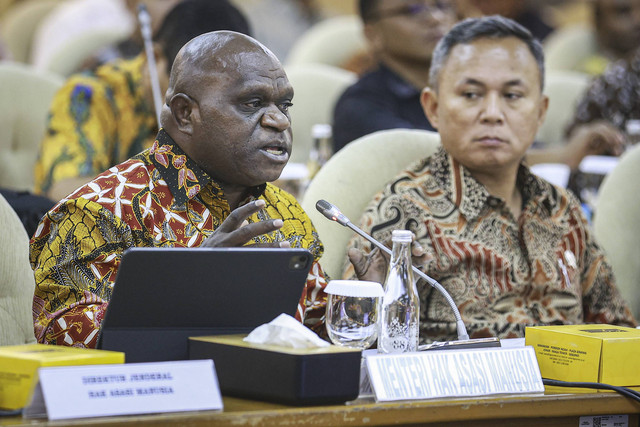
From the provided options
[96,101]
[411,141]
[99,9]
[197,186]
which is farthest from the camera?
[99,9]

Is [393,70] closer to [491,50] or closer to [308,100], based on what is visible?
[308,100]

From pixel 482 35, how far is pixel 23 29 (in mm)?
3891

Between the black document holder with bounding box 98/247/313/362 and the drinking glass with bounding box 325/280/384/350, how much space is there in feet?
0.27

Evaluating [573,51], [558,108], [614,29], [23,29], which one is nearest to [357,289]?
[558,108]

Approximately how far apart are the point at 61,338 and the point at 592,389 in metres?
0.71

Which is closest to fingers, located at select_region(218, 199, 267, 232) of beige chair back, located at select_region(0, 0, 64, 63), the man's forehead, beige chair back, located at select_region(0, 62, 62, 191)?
the man's forehead

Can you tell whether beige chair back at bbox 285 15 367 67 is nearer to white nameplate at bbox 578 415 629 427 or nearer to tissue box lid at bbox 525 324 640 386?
tissue box lid at bbox 525 324 640 386

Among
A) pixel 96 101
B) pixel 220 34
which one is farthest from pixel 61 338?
pixel 96 101

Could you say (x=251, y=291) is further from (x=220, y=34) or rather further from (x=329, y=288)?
(x=220, y=34)

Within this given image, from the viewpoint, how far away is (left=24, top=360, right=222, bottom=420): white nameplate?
3.61 ft

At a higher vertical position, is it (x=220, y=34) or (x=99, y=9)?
(x=99, y=9)

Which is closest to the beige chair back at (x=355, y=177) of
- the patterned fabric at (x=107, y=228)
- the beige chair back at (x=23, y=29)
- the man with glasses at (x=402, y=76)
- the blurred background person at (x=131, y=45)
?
the patterned fabric at (x=107, y=228)

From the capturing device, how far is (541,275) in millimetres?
2059

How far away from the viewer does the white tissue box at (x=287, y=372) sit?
1.20 m
